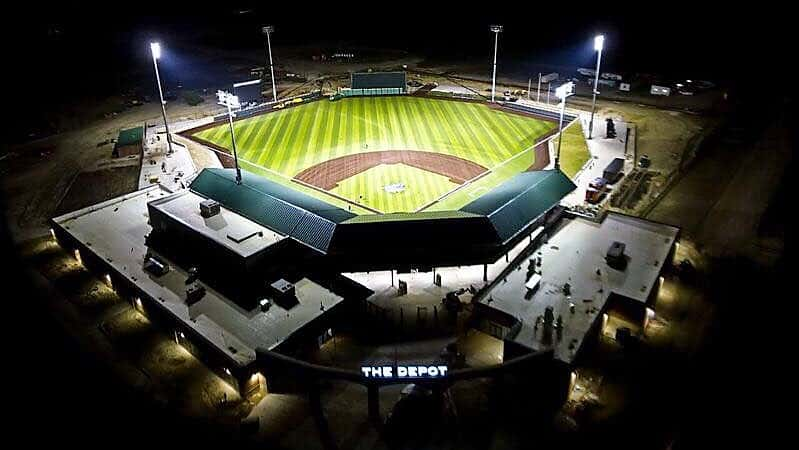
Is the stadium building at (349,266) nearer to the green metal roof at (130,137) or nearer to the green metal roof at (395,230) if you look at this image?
the green metal roof at (395,230)

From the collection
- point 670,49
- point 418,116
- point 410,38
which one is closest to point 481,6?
point 410,38

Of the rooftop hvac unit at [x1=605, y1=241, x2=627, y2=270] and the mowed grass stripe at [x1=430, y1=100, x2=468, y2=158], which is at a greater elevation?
the mowed grass stripe at [x1=430, y1=100, x2=468, y2=158]

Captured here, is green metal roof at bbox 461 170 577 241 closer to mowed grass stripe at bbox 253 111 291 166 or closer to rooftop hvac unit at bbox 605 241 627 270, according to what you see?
rooftop hvac unit at bbox 605 241 627 270

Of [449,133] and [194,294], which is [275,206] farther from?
[449,133]

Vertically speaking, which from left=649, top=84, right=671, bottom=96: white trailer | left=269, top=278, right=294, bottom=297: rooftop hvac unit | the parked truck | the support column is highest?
left=649, top=84, right=671, bottom=96: white trailer

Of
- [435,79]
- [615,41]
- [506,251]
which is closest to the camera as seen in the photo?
[506,251]

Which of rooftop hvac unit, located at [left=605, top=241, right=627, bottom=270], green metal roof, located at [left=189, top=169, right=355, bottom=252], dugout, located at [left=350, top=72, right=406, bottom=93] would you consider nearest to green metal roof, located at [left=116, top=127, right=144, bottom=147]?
green metal roof, located at [left=189, top=169, right=355, bottom=252]

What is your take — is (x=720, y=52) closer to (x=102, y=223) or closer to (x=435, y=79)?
(x=435, y=79)
